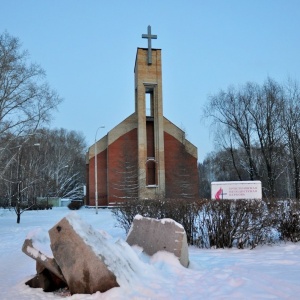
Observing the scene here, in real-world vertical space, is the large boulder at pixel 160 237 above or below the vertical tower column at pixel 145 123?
below

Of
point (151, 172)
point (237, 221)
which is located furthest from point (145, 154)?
point (237, 221)

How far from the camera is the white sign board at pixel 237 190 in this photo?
52.9 feet

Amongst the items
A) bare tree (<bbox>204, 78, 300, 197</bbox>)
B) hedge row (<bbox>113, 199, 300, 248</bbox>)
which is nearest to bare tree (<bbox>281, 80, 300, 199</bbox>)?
bare tree (<bbox>204, 78, 300, 197</bbox>)

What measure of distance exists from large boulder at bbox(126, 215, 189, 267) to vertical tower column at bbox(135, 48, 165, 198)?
32.5 metres

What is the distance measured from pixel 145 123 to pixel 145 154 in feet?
11.7

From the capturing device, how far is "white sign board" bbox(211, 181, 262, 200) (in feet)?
52.9

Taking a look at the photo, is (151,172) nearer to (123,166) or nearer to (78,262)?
(123,166)

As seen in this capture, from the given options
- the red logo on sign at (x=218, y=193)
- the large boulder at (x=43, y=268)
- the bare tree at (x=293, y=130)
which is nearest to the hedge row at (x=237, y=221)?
the large boulder at (x=43, y=268)

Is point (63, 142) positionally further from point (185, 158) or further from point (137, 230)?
point (137, 230)

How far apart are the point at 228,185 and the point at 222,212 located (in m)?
6.52

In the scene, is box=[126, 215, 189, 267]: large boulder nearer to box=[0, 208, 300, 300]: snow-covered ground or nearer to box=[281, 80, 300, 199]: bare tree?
box=[0, 208, 300, 300]: snow-covered ground

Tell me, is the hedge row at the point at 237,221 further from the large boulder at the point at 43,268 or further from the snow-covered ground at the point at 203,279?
the large boulder at the point at 43,268

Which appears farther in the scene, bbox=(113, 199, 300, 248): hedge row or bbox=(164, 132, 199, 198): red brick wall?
bbox=(164, 132, 199, 198): red brick wall

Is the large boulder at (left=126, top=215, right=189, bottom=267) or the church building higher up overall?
the church building
